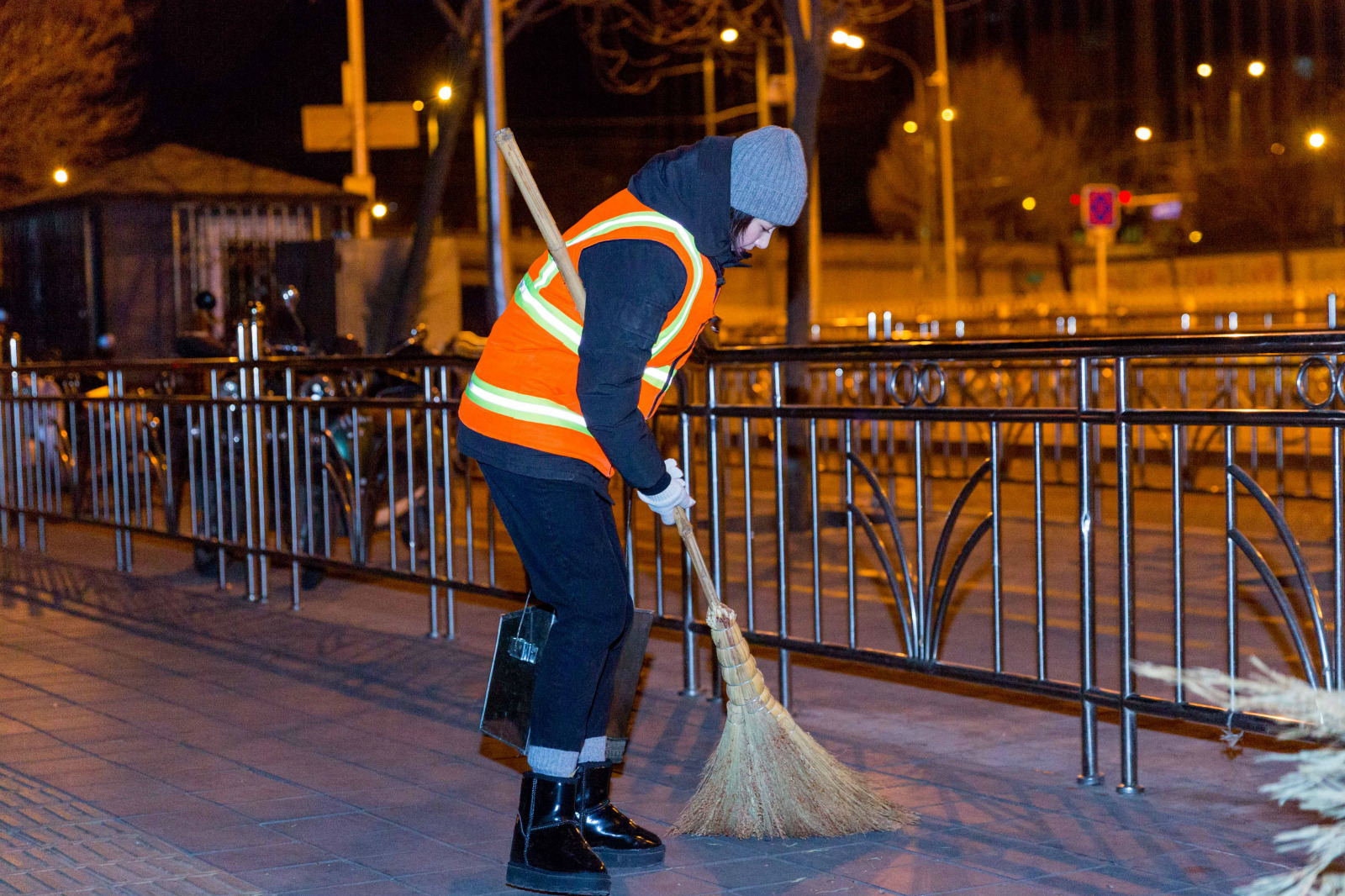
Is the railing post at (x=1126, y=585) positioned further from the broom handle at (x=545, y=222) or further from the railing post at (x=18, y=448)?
the railing post at (x=18, y=448)

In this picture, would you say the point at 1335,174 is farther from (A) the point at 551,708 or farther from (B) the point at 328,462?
(A) the point at 551,708

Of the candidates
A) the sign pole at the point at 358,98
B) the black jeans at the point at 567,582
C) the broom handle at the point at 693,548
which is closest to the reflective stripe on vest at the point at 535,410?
the black jeans at the point at 567,582

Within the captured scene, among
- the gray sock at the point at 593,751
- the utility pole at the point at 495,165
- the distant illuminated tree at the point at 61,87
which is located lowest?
the gray sock at the point at 593,751

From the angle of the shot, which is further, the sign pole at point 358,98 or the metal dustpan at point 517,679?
the sign pole at point 358,98

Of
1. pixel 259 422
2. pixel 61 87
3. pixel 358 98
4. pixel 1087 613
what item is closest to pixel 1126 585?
pixel 1087 613

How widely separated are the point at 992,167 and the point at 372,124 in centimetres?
4078

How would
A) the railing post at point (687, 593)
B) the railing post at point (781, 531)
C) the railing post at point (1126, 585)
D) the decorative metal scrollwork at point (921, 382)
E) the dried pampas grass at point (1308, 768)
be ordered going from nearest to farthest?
the dried pampas grass at point (1308, 768), the railing post at point (1126, 585), the decorative metal scrollwork at point (921, 382), the railing post at point (781, 531), the railing post at point (687, 593)

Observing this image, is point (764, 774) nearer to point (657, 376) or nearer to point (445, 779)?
point (657, 376)

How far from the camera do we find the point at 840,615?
25.7 ft

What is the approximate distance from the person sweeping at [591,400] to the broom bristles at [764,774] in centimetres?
27

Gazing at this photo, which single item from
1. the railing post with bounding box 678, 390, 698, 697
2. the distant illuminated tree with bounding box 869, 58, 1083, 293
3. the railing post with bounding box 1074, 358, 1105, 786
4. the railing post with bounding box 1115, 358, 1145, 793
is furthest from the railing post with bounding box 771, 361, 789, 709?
the distant illuminated tree with bounding box 869, 58, 1083, 293

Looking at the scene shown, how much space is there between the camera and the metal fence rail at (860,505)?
459cm

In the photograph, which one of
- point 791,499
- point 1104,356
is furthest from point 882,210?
point 1104,356

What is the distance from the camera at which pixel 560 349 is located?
3.73 meters
